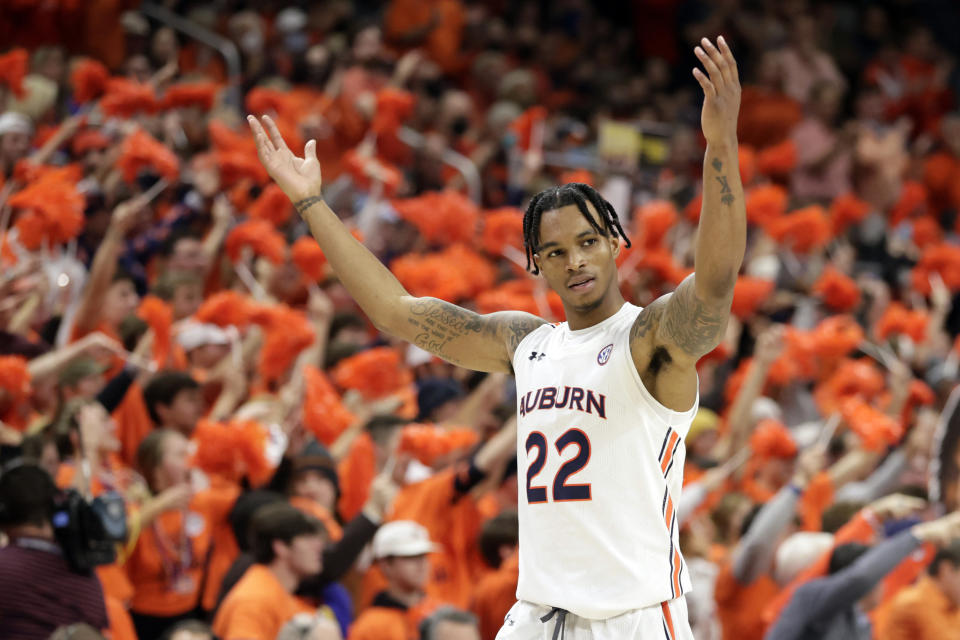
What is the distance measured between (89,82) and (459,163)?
278cm

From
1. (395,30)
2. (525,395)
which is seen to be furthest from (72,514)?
(395,30)

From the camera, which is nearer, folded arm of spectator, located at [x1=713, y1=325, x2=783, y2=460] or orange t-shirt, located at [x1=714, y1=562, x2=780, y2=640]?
orange t-shirt, located at [x1=714, y1=562, x2=780, y2=640]

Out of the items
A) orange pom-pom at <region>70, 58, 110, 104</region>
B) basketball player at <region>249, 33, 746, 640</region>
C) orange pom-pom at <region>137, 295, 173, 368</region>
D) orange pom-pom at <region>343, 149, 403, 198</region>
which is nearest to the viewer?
basketball player at <region>249, 33, 746, 640</region>

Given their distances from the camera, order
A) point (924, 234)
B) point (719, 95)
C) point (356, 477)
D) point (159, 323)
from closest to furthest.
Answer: point (719, 95) < point (356, 477) < point (159, 323) < point (924, 234)

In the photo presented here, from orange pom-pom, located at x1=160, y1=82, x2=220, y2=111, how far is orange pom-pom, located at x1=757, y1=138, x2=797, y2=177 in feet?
15.9

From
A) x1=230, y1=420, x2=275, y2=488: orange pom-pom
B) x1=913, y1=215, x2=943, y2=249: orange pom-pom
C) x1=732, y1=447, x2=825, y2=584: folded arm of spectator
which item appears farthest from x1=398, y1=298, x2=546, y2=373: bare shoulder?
x1=913, y1=215, x2=943, y2=249: orange pom-pom

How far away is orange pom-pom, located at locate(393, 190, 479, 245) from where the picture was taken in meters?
8.21

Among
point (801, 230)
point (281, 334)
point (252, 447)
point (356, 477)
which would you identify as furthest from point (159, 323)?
point (801, 230)

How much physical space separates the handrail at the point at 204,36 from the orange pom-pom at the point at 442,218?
1.96 meters

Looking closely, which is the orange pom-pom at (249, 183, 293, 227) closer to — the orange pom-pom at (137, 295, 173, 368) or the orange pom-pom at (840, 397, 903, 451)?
the orange pom-pom at (137, 295, 173, 368)

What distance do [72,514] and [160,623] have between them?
115cm

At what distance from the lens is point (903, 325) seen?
840cm

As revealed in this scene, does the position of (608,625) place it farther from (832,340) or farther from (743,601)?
(832,340)

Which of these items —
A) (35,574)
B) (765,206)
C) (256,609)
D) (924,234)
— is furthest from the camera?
(924,234)
